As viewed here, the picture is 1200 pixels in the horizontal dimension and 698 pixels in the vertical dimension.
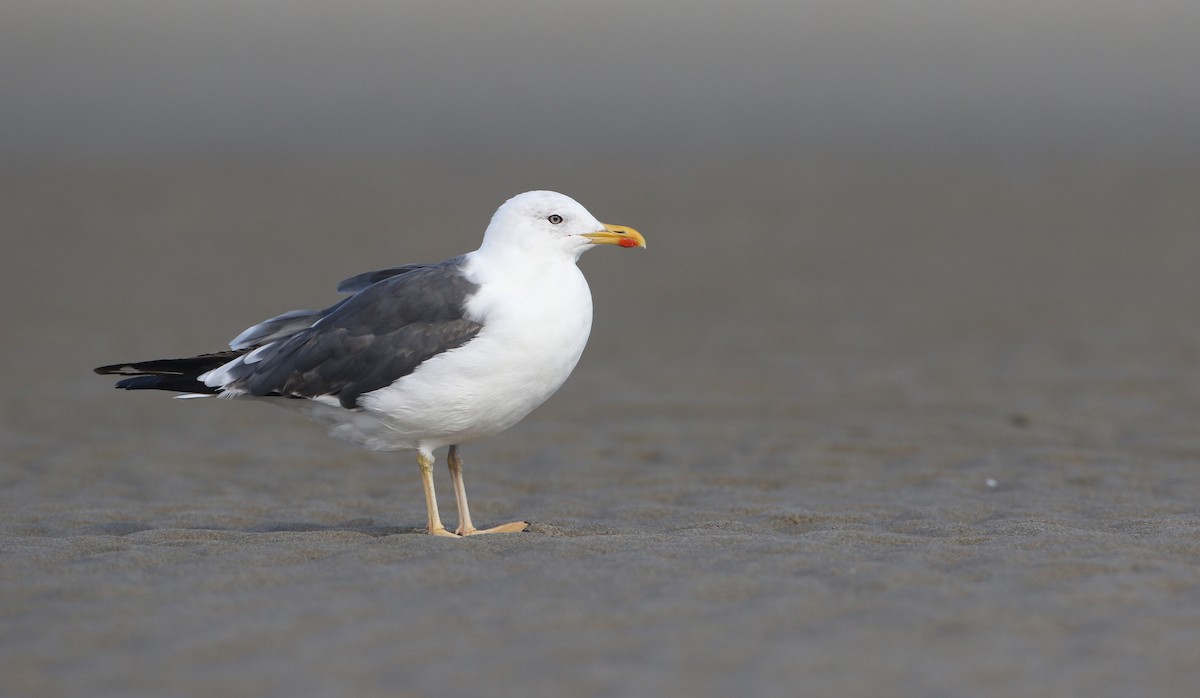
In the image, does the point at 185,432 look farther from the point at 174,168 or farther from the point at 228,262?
the point at 174,168

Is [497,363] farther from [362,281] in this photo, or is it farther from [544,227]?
[362,281]

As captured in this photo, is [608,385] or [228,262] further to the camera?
[228,262]

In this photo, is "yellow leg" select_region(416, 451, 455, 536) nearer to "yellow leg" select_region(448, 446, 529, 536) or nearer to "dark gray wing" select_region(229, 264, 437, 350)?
"yellow leg" select_region(448, 446, 529, 536)

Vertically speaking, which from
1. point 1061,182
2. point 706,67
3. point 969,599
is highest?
point 706,67

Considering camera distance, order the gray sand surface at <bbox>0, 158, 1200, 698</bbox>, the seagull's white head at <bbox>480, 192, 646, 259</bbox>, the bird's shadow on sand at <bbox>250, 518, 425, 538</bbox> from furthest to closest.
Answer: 1. the bird's shadow on sand at <bbox>250, 518, 425, 538</bbox>
2. the seagull's white head at <bbox>480, 192, 646, 259</bbox>
3. the gray sand surface at <bbox>0, 158, 1200, 698</bbox>

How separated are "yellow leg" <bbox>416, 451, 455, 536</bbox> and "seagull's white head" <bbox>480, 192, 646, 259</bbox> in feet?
3.47

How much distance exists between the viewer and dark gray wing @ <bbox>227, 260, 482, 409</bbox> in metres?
6.96

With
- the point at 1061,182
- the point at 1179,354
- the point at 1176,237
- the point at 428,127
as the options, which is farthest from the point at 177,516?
the point at 428,127

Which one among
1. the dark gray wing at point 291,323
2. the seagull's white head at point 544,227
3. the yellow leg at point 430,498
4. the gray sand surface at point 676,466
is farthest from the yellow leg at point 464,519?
the seagull's white head at point 544,227

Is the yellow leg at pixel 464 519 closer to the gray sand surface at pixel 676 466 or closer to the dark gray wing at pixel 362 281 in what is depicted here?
the gray sand surface at pixel 676 466

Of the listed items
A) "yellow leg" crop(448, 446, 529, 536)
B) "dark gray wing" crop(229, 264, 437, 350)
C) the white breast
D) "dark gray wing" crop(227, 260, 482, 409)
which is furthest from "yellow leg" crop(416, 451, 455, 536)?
"dark gray wing" crop(229, 264, 437, 350)

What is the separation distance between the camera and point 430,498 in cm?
722

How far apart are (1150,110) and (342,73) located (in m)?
24.2

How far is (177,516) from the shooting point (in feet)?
27.0
